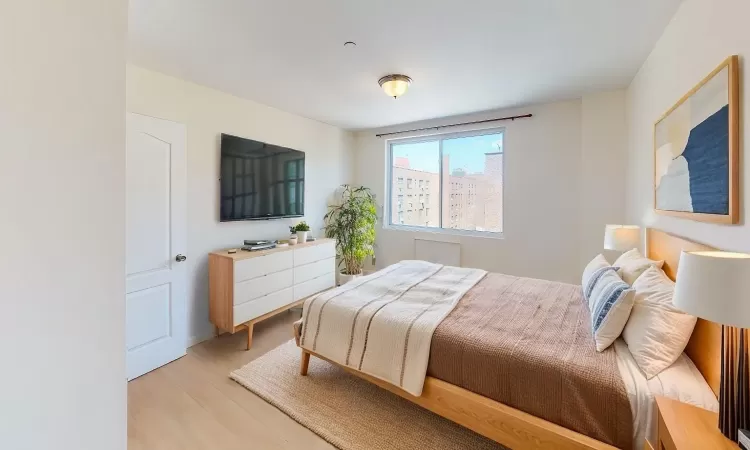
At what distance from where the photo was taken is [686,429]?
102cm

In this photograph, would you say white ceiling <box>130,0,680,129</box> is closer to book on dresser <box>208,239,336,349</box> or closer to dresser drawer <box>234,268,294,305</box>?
book on dresser <box>208,239,336,349</box>

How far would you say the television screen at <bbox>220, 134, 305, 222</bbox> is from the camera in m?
3.11

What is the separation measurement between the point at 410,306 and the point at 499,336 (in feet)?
2.00

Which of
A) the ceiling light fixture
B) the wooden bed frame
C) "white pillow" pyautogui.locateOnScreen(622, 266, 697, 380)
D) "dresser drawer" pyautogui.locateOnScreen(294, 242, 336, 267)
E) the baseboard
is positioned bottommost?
the baseboard

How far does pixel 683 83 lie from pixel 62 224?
9.32 feet

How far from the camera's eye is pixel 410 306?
83.4 inches

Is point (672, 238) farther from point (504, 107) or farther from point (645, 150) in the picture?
point (504, 107)

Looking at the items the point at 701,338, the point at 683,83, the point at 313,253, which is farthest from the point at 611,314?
the point at 313,253

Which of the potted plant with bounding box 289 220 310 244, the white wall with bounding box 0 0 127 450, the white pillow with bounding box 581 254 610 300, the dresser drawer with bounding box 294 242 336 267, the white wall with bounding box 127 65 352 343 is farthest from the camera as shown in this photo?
the potted plant with bounding box 289 220 310 244

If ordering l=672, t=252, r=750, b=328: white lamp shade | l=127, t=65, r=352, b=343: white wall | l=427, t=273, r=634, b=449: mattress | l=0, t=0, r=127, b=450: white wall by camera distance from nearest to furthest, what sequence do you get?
l=0, t=0, r=127, b=450: white wall
l=672, t=252, r=750, b=328: white lamp shade
l=427, t=273, r=634, b=449: mattress
l=127, t=65, r=352, b=343: white wall

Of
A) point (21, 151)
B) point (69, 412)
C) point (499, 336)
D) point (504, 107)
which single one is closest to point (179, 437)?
point (69, 412)

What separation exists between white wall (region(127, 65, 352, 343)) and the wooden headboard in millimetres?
3497

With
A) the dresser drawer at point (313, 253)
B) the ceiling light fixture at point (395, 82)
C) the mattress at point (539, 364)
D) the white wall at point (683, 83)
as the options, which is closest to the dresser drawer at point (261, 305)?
the dresser drawer at point (313, 253)

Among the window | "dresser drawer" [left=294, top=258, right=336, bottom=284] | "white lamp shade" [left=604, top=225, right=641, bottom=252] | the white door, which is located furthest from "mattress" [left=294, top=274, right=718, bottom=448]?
the white door
